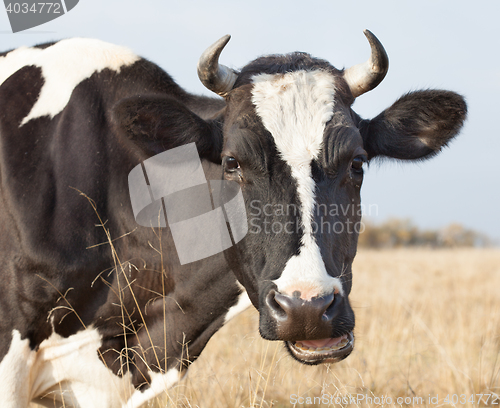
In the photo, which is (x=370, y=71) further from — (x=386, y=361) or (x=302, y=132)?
(x=386, y=361)

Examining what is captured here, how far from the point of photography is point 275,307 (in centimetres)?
252

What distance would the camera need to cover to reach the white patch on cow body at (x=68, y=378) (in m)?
3.36

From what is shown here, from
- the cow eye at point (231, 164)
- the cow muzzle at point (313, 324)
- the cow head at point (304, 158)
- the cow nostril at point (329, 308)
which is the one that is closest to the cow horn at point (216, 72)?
the cow head at point (304, 158)

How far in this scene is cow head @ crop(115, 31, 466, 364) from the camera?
8.20 feet

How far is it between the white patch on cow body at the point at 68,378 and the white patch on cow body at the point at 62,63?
1.63 meters

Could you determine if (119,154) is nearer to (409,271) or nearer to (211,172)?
(211,172)

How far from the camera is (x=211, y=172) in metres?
3.66

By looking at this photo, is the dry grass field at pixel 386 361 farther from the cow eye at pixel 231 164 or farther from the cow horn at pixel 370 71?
the cow horn at pixel 370 71

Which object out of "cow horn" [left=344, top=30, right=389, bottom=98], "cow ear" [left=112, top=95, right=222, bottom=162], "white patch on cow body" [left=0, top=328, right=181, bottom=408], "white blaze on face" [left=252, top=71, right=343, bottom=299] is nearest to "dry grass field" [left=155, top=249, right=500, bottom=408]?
"white patch on cow body" [left=0, top=328, right=181, bottom=408]

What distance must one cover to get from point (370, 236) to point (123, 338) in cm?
4037

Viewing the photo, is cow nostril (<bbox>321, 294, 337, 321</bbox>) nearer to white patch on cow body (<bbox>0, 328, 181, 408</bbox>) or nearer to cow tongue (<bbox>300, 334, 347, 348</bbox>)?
cow tongue (<bbox>300, 334, 347, 348</bbox>)

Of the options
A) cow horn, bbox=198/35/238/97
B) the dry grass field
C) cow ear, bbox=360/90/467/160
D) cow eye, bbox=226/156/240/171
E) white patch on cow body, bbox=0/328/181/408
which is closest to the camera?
cow eye, bbox=226/156/240/171

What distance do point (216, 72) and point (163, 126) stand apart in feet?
1.72

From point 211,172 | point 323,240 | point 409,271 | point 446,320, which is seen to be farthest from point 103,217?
point 409,271
